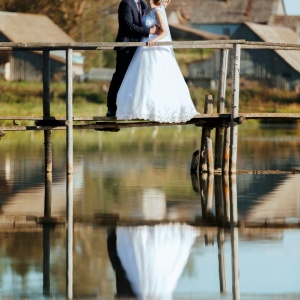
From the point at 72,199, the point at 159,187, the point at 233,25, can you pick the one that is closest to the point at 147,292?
the point at 72,199

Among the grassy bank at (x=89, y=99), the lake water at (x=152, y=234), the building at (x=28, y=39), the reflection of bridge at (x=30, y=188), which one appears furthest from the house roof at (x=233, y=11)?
Result: the lake water at (x=152, y=234)

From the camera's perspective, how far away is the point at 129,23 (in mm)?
18312

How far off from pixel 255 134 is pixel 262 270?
1189 inches

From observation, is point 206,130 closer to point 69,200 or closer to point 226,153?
point 226,153

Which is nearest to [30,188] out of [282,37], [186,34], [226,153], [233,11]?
A: [226,153]

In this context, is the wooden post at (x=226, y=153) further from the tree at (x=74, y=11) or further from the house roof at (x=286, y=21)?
the house roof at (x=286, y=21)

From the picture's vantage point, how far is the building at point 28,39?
8025 centimetres

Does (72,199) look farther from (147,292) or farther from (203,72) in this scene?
(203,72)

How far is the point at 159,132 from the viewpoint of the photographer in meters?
41.7

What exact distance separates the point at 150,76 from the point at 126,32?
75cm

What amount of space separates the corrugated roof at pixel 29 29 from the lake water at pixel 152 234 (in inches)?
2347

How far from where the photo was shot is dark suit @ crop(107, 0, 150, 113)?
1832 centimetres

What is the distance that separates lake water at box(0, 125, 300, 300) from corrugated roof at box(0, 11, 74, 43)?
196ft

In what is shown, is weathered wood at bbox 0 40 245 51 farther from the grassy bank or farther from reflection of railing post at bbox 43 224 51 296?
the grassy bank
